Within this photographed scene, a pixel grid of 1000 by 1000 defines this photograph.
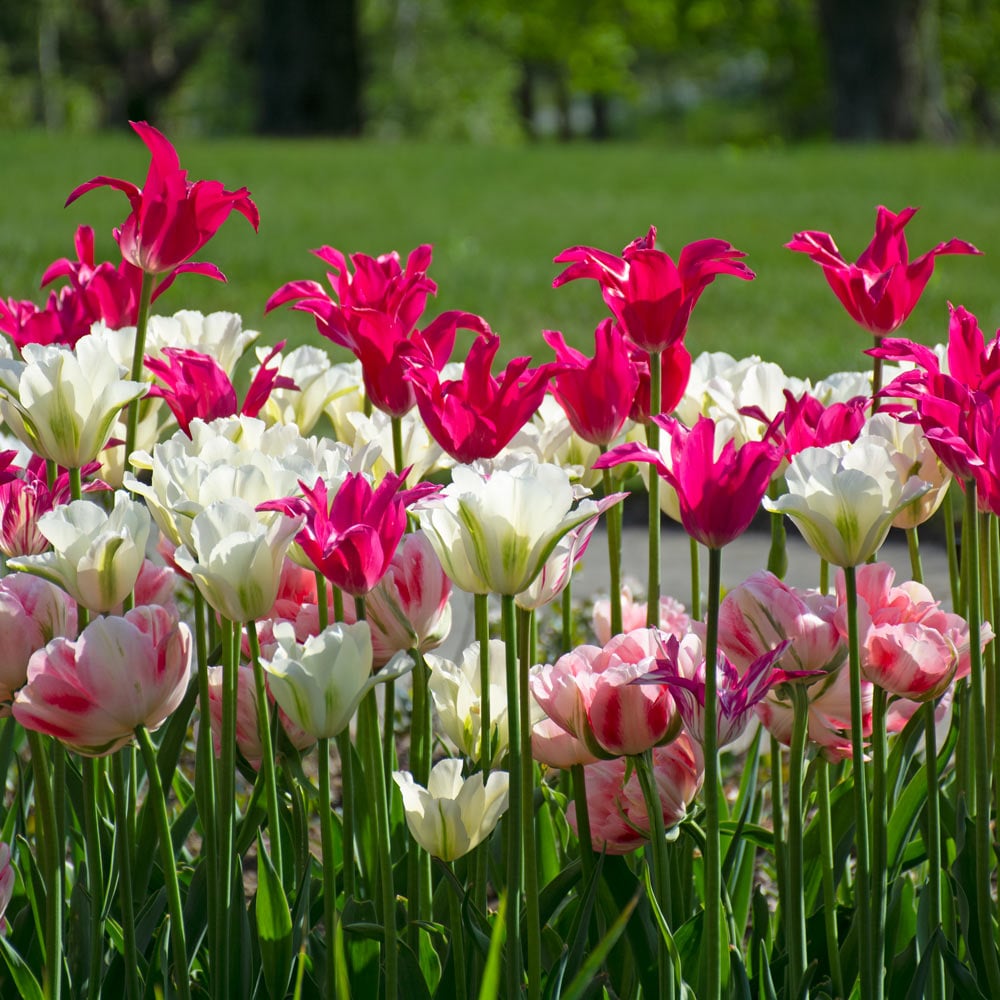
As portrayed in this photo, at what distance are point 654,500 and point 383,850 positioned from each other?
18.1 inches

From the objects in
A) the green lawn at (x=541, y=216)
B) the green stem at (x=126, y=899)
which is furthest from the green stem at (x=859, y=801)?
the green lawn at (x=541, y=216)

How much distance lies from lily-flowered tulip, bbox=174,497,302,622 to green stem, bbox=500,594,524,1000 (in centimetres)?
17

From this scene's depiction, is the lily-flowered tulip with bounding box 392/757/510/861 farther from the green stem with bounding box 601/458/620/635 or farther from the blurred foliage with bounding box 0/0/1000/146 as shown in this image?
the blurred foliage with bounding box 0/0/1000/146

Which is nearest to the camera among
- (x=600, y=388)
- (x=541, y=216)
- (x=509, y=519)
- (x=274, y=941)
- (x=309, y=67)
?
(x=509, y=519)

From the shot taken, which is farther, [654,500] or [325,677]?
[654,500]

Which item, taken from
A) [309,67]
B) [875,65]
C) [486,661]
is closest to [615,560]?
[486,661]

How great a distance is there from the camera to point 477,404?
1.29 meters

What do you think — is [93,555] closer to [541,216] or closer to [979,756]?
[979,756]

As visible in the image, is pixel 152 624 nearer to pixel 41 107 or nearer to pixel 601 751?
pixel 601 751

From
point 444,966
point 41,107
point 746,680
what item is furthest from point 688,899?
point 41,107

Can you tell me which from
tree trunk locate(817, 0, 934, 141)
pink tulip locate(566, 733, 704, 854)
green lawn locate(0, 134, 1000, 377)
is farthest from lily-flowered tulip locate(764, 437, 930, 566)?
tree trunk locate(817, 0, 934, 141)

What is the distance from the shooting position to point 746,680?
1089 millimetres

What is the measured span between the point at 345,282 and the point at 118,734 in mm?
627

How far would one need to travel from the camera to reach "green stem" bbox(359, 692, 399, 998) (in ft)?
3.67
